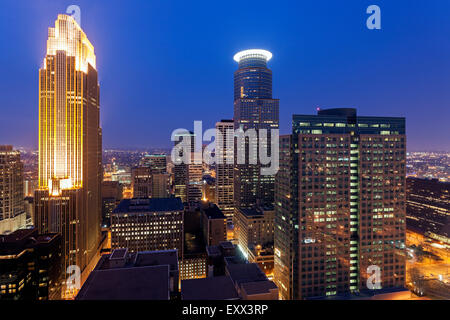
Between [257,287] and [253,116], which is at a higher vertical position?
[253,116]

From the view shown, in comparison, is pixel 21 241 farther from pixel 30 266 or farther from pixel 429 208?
pixel 429 208

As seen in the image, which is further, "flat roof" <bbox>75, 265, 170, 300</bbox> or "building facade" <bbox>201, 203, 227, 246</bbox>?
"building facade" <bbox>201, 203, 227, 246</bbox>

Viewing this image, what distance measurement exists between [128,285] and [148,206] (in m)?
36.3

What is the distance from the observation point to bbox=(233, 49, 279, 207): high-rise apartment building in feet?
265

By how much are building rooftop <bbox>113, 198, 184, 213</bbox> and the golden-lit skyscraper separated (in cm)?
801

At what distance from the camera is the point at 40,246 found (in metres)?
38.2

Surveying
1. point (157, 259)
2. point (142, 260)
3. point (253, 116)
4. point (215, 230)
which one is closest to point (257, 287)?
point (157, 259)

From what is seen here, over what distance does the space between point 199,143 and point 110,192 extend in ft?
162

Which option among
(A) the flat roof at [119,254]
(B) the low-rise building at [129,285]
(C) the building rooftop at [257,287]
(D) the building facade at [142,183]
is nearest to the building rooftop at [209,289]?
(C) the building rooftop at [257,287]

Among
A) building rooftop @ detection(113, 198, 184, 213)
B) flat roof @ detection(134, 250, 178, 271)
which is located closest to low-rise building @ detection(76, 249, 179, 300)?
flat roof @ detection(134, 250, 178, 271)

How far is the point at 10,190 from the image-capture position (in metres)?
64.5

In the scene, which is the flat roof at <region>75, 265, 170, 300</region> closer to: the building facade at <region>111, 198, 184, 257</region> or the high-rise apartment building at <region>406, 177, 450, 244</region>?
the building facade at <region>111, 198, 184, 257</region>
